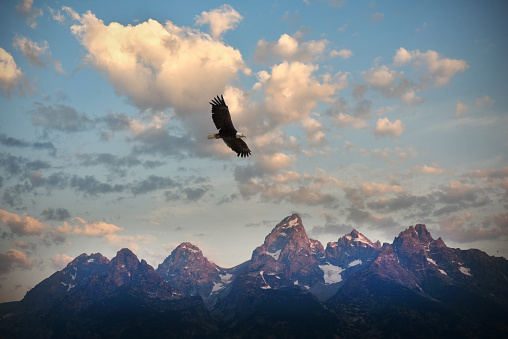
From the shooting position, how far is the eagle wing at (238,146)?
2279 inches

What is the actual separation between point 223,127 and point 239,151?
5.47 m

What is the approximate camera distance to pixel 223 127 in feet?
183

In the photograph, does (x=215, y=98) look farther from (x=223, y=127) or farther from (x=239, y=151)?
(x=239, y=151)

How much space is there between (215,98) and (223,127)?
159 inches

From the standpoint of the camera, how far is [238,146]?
59219mm

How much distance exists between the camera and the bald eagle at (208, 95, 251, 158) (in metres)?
54.8

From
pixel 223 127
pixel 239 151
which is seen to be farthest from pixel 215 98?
pixel 239 151

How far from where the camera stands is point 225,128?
55969 mm

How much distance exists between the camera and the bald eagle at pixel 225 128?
54750 mm

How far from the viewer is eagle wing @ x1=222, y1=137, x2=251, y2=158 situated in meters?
57.9

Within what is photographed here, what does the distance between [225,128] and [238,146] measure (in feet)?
14.0

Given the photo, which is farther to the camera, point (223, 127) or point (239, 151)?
point (239, 151)

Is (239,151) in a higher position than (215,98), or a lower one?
lower
